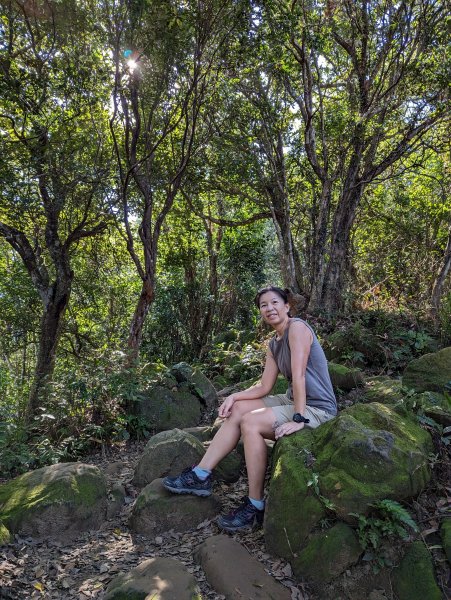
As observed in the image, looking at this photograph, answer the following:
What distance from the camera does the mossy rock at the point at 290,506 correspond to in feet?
8.84

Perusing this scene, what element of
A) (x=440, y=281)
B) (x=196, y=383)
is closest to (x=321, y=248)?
(x=440, y=281)

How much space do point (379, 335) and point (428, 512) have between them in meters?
3.94

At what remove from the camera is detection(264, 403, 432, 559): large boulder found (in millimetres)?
2656

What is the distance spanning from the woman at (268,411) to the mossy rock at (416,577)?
1.02m

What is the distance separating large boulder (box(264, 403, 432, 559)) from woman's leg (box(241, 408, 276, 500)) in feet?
0.44

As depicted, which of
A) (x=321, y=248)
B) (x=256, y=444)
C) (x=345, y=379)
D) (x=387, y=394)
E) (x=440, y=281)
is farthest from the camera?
(x=321, y=248)

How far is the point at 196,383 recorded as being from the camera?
21.6 feet

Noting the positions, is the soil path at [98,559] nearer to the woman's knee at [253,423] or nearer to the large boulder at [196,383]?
the woman's knee at [253,423]

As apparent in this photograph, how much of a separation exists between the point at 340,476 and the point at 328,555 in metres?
0.45

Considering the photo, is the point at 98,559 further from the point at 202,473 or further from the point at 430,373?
the point at 430,373

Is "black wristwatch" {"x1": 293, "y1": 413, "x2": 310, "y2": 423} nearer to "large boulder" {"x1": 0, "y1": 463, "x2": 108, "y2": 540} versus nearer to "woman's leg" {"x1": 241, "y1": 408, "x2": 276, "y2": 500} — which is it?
"woman's leg" {"x1": 241, "y1": 408, "x2": 276, "y2": 500}

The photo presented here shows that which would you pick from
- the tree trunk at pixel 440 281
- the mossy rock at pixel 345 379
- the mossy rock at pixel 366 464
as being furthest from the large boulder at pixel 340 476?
the tree trunk at pixel 440 281

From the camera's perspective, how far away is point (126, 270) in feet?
44.3

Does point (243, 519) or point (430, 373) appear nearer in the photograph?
point (243, 519)
